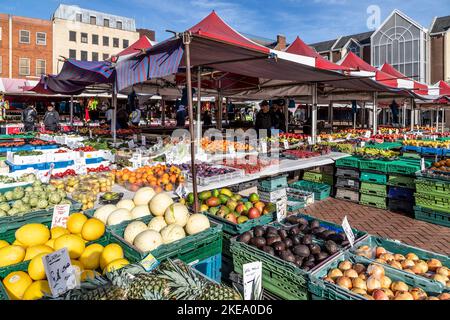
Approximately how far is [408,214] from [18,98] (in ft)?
71.1

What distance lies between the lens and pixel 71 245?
2.41 metres

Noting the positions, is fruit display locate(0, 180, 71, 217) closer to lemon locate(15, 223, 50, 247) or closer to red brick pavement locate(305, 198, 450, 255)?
lemon locate(15, 223, 50, 247)

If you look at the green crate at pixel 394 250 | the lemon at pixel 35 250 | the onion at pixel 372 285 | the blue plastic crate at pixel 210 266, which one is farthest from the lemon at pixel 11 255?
the green crate at pixel 394 250

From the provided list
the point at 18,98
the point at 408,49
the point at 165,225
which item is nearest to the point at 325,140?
the point at 165,225

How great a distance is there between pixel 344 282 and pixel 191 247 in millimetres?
1221

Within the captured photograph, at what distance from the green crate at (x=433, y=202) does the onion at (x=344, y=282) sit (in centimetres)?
449

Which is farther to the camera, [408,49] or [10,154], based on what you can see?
[408,49]

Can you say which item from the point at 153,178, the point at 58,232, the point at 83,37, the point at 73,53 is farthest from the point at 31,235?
the point at 83,37

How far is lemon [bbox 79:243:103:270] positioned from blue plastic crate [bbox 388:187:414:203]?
243 inches

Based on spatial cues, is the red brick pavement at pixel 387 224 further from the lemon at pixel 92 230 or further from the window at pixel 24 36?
the window at pixel 24 36

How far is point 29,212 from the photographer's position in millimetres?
2912

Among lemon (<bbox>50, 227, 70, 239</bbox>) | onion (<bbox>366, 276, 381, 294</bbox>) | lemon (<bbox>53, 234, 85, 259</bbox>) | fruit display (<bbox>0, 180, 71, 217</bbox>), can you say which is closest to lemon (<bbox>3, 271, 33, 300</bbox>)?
lemon (<bbox>53, 234, 85, 259</bbox>)
